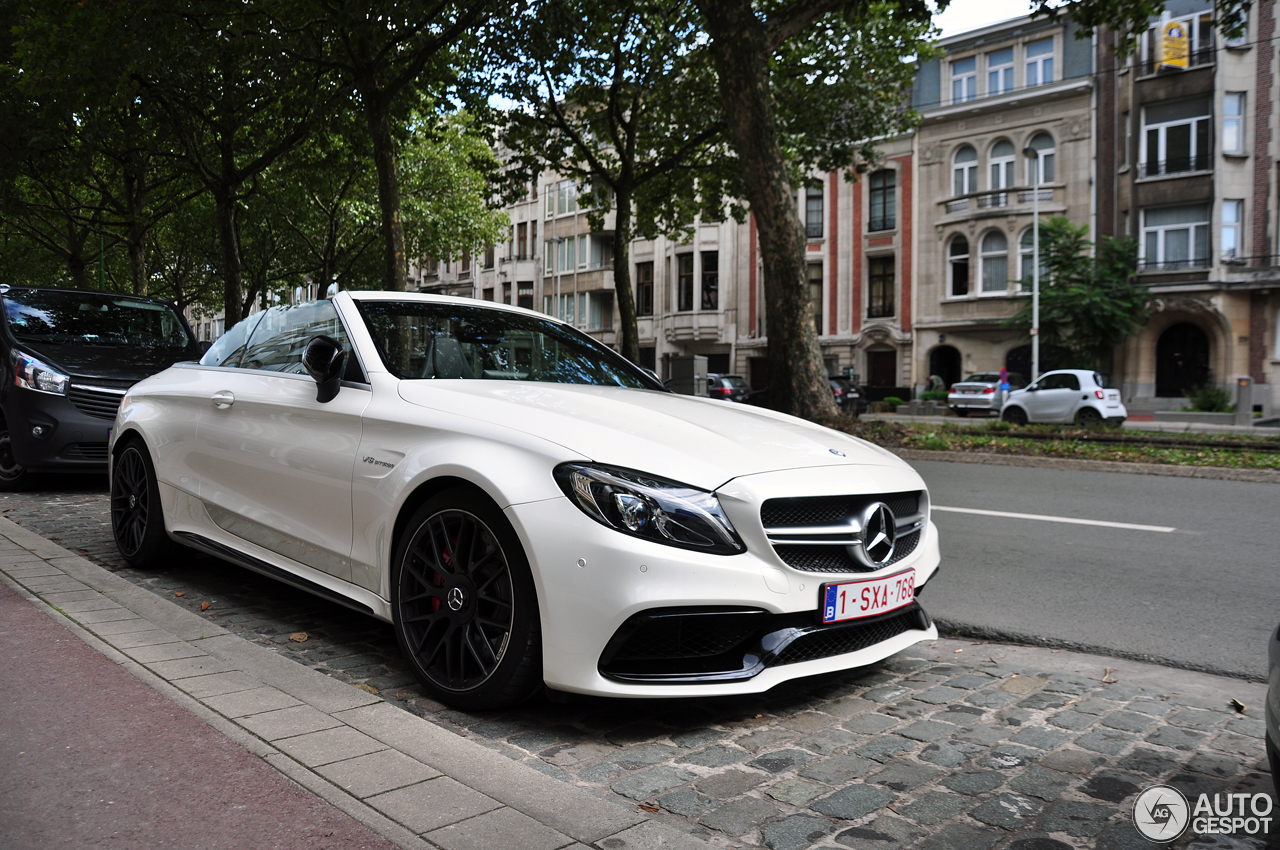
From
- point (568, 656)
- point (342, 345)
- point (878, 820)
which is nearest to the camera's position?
point (878, 820)

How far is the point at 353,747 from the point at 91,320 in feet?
28.7

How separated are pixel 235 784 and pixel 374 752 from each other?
384mm

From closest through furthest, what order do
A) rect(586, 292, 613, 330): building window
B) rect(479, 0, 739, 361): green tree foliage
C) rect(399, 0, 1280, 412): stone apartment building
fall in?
rect(479, 0, 739, 361): green tree foliage < rect(399, 0, 1280, 412): stone apartment building < rect(586, 292, 613, 330): building window

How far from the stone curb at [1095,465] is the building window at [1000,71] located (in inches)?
1223

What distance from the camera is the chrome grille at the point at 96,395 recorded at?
9.00 m

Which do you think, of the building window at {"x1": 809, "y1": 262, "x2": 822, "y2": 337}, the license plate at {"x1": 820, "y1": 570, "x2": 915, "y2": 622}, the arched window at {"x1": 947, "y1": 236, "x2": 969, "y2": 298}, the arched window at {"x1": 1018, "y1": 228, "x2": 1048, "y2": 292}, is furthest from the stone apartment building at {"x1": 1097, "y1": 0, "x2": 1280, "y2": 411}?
the license plate at {"x1": 820, "y1": 570, "x2": 915, "y2": 622}

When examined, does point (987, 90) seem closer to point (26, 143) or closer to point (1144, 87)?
point (1144, 87)

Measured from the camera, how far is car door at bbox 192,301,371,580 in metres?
4.07

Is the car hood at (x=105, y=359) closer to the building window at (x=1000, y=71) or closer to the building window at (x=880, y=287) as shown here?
the building window at (x=880, y=287)

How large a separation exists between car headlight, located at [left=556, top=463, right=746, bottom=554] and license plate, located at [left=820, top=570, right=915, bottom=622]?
1.30 feet

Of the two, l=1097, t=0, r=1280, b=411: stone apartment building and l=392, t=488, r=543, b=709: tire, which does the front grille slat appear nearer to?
l=392, t=488, r=543, b=709: tire

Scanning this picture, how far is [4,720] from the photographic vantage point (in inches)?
127

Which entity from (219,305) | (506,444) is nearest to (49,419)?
(506,444)

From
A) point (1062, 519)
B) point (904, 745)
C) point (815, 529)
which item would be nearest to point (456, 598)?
point (815, 529)
